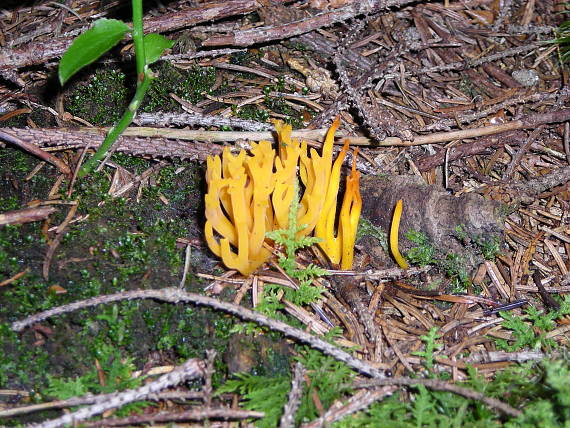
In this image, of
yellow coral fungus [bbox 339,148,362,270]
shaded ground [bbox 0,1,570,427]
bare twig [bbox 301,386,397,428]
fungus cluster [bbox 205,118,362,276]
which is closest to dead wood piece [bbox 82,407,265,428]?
shaded ground [bbox 0,1,570,427]

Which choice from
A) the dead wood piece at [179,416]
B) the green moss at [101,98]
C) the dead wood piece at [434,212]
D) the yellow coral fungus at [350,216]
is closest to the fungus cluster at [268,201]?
the yellow coral fungus at [350,216]

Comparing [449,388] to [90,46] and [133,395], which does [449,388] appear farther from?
[90,46]

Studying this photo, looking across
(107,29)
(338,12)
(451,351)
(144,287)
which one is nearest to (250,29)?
(338,12)

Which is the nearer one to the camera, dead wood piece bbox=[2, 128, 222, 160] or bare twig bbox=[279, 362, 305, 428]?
bare twig bbox=[279, 362, 305, 428]

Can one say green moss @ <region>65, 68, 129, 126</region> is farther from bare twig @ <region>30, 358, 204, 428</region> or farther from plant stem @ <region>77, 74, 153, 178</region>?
bare twig @ <region>30, 358, 204, 428</region>

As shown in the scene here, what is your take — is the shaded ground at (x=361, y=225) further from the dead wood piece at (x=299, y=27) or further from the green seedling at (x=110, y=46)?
the green seedling at (x=110, y=46)

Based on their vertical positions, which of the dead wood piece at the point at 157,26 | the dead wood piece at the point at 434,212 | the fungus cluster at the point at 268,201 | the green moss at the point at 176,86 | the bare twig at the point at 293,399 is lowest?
the bare twig at the point at 293,399
